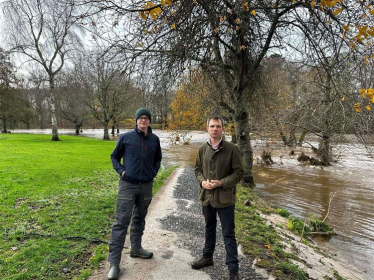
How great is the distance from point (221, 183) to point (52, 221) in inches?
148

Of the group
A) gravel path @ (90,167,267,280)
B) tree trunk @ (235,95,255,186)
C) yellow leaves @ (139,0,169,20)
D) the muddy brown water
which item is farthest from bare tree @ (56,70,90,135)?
yellow leaves @ (139,0,169,20)

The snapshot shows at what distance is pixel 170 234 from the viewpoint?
14.8 ft

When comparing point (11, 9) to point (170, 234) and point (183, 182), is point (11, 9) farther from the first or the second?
point (170, 234)

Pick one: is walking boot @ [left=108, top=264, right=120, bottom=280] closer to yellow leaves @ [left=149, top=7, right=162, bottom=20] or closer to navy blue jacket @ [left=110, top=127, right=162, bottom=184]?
navy blue jacket @ [left=110, top=127, right=162, bottom=184]

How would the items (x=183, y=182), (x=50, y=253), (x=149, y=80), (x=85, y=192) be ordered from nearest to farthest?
(x=50, y=253), (x=149, y=80), (x=85, y=192), (x=183, y=182)

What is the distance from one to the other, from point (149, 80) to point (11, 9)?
18.5 meters

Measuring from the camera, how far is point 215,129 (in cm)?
302

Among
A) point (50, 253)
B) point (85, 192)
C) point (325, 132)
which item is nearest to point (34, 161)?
point (85, 192)

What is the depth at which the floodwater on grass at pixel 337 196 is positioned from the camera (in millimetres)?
5480

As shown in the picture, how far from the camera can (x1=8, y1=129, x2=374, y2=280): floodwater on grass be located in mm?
5480

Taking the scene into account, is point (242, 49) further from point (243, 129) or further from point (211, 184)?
point (211, 184)

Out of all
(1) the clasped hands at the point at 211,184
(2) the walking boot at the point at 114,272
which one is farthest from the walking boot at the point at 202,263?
(1) the clasped hands at the point at 211,184

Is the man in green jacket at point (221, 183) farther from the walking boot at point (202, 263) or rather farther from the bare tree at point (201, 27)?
the bare tree at point (201, 27)

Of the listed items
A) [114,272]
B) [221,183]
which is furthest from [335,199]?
[114,272]
